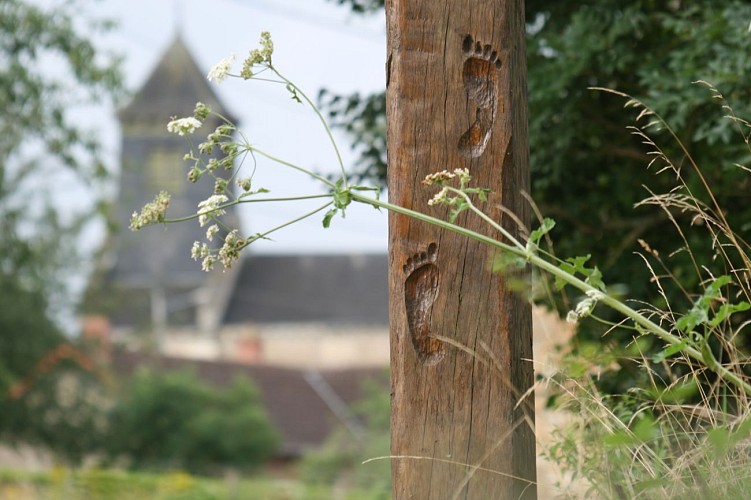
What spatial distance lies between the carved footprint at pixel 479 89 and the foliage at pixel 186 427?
980 inches

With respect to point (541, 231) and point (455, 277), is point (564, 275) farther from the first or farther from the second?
point (455, 277)

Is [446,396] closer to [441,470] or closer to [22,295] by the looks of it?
[441,470]

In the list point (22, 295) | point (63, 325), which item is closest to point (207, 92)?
point (63, 325)

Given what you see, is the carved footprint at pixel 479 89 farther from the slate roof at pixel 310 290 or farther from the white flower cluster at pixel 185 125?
the slate roof at pixel 310 290

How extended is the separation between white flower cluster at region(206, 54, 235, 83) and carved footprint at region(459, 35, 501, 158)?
583mm

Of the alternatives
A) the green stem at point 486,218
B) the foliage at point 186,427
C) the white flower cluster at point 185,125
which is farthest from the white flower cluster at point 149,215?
the foliage at point 186,427

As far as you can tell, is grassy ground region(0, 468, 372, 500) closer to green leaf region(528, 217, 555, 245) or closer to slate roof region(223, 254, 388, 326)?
green leaf region(528, 217, 555, 245)

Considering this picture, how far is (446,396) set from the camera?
2.46 meters

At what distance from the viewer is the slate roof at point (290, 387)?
36.8m

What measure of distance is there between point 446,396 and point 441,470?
0.18 m

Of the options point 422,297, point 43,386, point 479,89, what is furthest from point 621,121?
point 43,386

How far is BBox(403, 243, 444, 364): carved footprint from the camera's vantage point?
2486 mm

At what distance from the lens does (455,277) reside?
248 centimetres

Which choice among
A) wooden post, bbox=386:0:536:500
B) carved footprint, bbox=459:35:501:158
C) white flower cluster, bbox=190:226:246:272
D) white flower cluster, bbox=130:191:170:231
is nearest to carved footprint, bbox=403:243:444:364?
wooden post, bbox=386:0:536:500
